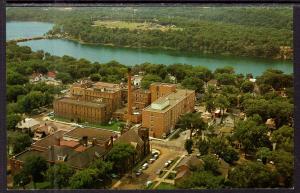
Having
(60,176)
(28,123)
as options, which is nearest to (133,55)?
(28,123)

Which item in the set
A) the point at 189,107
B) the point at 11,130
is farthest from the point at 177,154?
the point at 11,130

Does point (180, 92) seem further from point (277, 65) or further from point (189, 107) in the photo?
point (277, 65)

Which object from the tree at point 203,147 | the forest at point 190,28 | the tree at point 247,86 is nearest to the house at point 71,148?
the tree at point 203,147

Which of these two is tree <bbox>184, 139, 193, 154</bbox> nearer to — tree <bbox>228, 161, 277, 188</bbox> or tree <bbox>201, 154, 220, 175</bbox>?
tree <bbox>201, 154, 220, 175</bbox>

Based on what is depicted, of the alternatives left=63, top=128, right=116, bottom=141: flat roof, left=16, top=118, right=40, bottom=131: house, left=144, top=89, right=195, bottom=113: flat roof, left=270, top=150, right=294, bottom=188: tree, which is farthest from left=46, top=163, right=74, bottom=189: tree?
left=270, top=150, right=294, bottom=188: tree

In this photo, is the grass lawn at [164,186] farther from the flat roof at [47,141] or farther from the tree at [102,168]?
the flat roof at [47,141]

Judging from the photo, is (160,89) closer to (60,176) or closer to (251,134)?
(251,134)
